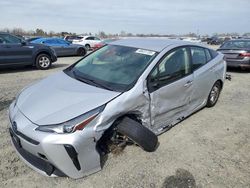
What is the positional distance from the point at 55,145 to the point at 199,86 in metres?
3.00

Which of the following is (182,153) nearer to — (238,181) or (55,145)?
(238,181)

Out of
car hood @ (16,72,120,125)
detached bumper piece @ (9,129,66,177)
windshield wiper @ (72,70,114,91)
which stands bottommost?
detached bumper piece @ (9,129,66,177)

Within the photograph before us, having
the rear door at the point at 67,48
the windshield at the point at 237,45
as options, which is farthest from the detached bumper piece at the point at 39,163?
the rear door at the point at 67,48

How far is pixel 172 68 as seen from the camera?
395 cm

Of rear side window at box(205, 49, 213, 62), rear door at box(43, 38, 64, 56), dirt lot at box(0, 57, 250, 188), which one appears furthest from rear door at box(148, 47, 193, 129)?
rear door at box(43, 38, 64, 56)

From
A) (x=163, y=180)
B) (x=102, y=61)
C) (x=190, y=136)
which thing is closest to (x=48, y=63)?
(x=102, y=61)

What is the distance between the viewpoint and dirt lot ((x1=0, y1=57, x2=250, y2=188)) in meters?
2.97

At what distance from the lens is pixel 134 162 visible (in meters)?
3.37

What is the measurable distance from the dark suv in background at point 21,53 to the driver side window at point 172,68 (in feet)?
23.7

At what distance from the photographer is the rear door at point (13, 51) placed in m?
9.11

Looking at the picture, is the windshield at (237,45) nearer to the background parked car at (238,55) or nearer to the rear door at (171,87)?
the background parked car at (238,55)

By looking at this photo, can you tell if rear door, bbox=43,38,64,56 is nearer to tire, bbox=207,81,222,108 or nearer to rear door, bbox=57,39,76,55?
rear door, bbox=57,39,76,55

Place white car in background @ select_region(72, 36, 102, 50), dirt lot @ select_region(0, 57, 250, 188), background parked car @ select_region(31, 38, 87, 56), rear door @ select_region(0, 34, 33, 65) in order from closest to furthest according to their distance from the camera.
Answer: dirt lot @ select_region(0, 57, 250, 188)
rear door @ select_region(0, 34, 33, 65)
background parked car @ select_region(31, 38, 87, 56)
white car in background @ select_region(72, 36, 102, 50)

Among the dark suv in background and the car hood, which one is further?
the dark suv in background
